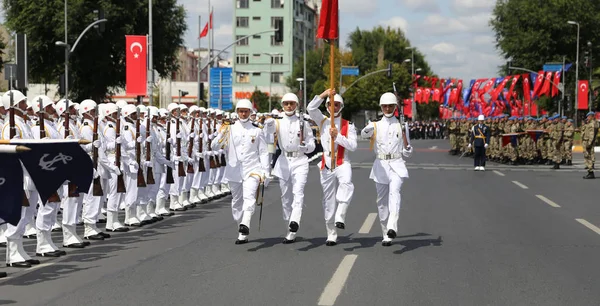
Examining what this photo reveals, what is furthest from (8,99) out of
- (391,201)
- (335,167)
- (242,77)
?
(242,77)

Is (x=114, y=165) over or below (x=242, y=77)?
below

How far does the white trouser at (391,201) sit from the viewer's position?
1133 centimetres

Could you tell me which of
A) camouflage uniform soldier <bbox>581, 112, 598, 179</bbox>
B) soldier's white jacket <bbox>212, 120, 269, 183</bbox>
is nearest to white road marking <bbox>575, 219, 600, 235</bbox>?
soldier's white jacket <bbox>212, 120, 269, 183</bbox>

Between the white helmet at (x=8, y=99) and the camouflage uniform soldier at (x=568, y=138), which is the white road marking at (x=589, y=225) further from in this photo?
the camouflage uniform soldier at (x=568, y=138)

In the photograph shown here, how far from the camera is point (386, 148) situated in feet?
38.7

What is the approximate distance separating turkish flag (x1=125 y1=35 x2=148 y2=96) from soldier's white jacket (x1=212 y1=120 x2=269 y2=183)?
18.1 m

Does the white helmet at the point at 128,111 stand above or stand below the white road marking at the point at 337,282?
above

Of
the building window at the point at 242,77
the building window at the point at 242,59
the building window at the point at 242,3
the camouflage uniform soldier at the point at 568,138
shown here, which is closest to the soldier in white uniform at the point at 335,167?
the camouflage uniform soldier at the point at 568,138

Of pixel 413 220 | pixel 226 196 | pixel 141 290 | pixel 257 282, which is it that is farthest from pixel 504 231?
pixel 226 196

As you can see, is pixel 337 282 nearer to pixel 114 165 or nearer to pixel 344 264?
pixel 344 264

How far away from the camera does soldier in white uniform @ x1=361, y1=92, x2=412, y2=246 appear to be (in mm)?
11695

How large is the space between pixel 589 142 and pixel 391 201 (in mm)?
17019

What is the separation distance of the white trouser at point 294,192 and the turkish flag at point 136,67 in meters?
18.6

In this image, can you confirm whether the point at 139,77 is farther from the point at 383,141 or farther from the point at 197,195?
the point at 383,141
